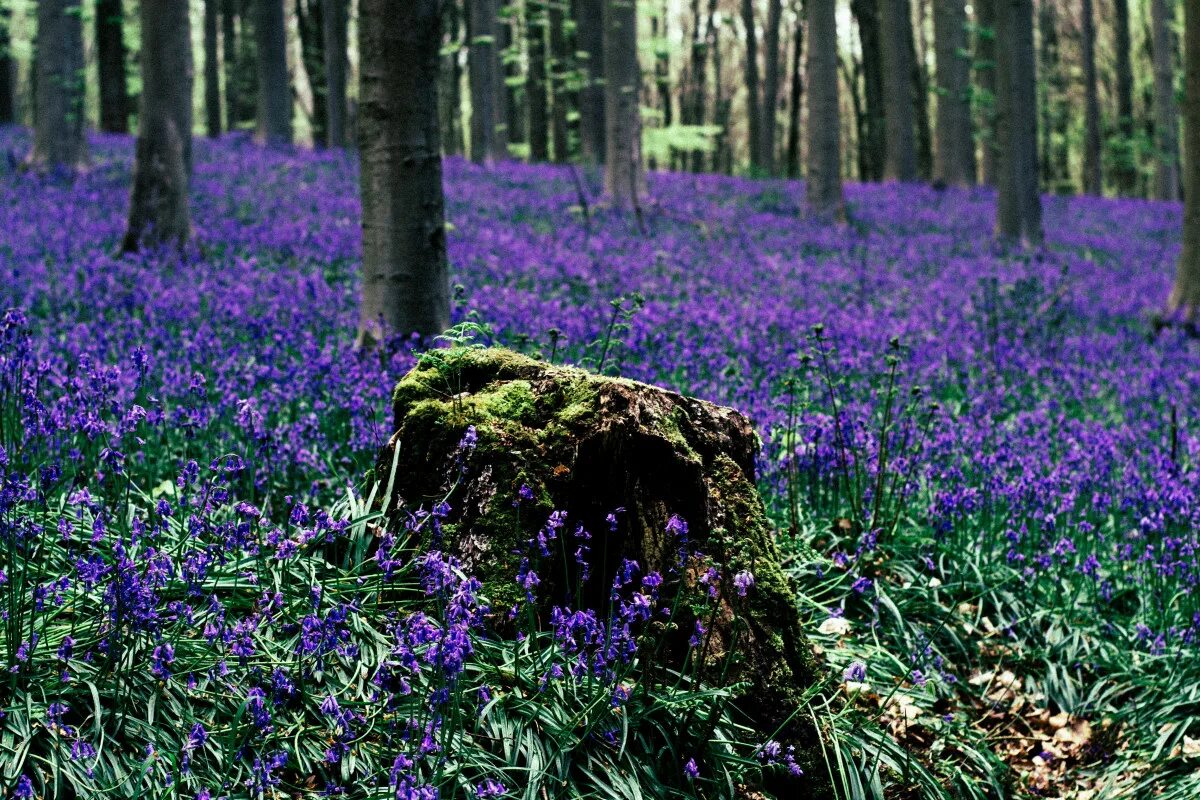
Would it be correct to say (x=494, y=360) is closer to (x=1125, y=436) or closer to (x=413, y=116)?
(x=413, y=116)

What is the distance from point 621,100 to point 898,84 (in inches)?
443

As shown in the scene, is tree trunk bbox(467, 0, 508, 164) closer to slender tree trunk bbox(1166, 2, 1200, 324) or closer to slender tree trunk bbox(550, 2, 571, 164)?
slender tree trunk bbox(550, 2, 571, 164)

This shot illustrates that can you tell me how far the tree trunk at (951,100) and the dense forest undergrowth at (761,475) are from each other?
14110mm

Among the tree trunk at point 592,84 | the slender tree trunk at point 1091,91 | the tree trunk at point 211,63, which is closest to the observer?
the tree trunk at point 592,84

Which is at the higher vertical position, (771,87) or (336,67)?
(771,87)

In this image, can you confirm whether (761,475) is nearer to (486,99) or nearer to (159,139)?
(159,139)

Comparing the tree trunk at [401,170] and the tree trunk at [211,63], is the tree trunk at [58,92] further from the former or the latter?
the tree trunk at [211,63]

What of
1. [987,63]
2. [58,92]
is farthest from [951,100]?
[58,92]

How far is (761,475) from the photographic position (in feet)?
16.1

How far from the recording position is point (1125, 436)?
632 centimetres

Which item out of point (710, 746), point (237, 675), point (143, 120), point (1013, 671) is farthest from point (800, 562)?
point (143, 120)

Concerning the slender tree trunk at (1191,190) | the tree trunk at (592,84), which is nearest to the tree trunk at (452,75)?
the tree trunk at (592,84)

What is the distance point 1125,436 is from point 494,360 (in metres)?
4.40

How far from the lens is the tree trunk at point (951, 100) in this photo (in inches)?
941
